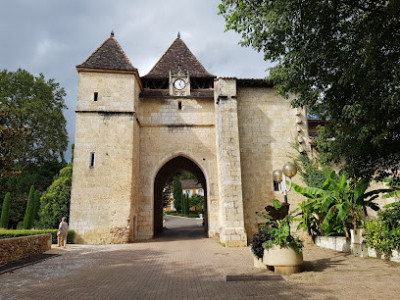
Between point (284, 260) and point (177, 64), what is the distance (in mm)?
15251

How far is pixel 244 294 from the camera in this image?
15.7 feet

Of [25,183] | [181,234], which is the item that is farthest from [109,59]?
[25,183]

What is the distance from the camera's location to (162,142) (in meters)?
15.9

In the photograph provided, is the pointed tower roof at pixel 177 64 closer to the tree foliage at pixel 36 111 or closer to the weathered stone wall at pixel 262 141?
the weathered stone wall at pixel 262 141

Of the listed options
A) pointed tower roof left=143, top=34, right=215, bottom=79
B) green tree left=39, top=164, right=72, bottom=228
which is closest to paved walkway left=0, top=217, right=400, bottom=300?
green tree left=39, top=164, right=72, bottom=228

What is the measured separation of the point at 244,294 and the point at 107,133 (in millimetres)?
11738

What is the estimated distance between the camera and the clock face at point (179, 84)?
1686 cm

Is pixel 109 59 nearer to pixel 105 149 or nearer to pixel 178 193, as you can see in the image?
pixel 105 149

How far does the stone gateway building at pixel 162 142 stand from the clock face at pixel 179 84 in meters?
0.06

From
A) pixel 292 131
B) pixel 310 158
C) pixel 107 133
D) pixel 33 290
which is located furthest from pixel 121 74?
pixel 33 290

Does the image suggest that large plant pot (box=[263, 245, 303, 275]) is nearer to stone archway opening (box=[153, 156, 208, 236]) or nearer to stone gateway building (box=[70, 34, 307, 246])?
stone gateway building (box=[70, 34, 307, 246])

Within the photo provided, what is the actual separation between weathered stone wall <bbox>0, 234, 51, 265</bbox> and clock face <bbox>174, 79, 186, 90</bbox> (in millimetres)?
10554

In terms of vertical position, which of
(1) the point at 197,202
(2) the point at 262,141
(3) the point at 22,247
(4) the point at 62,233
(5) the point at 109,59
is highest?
(5) the point at 109,59

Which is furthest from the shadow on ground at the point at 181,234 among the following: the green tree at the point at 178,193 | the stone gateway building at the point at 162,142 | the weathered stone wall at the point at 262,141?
the green tree at the point at 178,193
